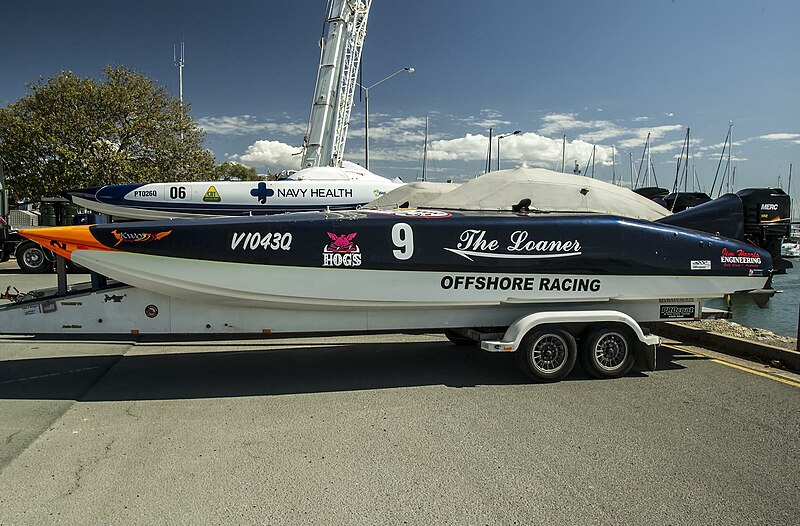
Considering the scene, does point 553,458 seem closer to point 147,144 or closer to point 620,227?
point 620,227

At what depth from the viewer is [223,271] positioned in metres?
5.38

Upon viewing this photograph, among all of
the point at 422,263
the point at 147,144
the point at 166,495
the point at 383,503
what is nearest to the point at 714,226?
the point at 422,263

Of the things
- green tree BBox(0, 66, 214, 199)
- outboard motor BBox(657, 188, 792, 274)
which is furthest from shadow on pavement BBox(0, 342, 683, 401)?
green tree BBox(0, 66, 214, 199)

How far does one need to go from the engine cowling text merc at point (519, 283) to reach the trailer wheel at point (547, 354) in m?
0.47

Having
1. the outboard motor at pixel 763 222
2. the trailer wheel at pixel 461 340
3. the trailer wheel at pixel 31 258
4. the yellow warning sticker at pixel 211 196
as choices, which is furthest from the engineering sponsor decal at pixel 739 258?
the trailer wheel at pixel 31 258

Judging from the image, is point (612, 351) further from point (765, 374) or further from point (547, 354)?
point (765, 374)

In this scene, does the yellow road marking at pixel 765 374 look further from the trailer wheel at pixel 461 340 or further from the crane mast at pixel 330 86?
the crane mast at pixel 330 86

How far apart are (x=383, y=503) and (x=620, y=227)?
404 cm

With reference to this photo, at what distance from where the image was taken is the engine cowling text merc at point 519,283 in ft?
19.1

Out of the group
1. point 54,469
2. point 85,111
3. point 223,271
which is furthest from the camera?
point 85,111

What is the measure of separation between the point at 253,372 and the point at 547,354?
3.22 metres

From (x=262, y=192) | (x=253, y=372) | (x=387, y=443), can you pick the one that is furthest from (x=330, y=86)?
(x=387, y=443)

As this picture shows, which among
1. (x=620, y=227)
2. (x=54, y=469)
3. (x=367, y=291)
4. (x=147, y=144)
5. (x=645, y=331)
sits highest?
(x=147, y=144)

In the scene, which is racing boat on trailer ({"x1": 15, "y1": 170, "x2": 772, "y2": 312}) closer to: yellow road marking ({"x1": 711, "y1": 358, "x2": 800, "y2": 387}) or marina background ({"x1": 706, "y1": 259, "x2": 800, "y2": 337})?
yellow road marking ({"x1": 711, "y1": 358, "x2": 800, "y2": 387})
